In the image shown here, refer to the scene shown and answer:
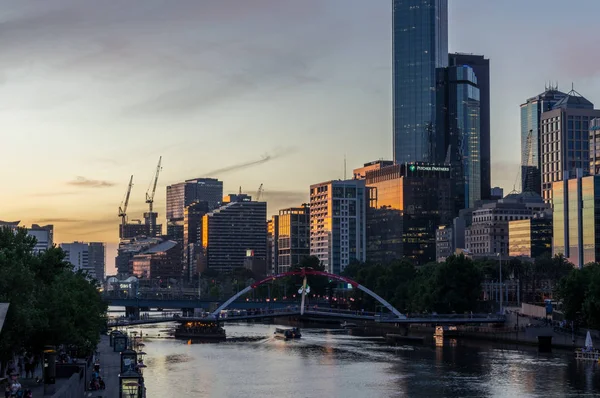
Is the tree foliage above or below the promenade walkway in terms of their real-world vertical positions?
above

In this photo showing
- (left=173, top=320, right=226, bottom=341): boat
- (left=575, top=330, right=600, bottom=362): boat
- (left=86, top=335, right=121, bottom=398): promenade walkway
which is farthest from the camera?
(left=173, top=320, right=226, bottom=341): boat

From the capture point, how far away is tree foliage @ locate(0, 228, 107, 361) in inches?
2675

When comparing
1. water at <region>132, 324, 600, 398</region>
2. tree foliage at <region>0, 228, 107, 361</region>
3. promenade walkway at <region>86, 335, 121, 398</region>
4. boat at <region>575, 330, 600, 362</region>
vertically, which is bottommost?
water at <region>132, 324, 600, 398</region>

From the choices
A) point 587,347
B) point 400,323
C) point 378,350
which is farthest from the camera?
point 400,323

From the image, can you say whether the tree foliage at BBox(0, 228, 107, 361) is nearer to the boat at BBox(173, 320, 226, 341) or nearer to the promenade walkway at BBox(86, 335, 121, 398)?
the promenade walkway at BBox(86, 335, 121, 398)

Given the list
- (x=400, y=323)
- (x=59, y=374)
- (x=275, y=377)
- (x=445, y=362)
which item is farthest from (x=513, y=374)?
(x=400, y=323)

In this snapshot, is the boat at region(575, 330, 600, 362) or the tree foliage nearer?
the tree foliage

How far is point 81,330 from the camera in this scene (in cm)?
9606

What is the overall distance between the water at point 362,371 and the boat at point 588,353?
2.35 m

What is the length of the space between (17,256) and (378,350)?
233 ft

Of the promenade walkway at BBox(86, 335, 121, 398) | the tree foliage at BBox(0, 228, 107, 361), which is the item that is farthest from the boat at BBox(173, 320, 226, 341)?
the tree foliage at BBox(0, 228, 107, 361)

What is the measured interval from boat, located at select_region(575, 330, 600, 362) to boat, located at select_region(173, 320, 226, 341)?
2595 inches

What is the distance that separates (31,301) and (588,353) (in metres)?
68.5

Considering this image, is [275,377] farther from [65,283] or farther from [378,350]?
[378,350]
